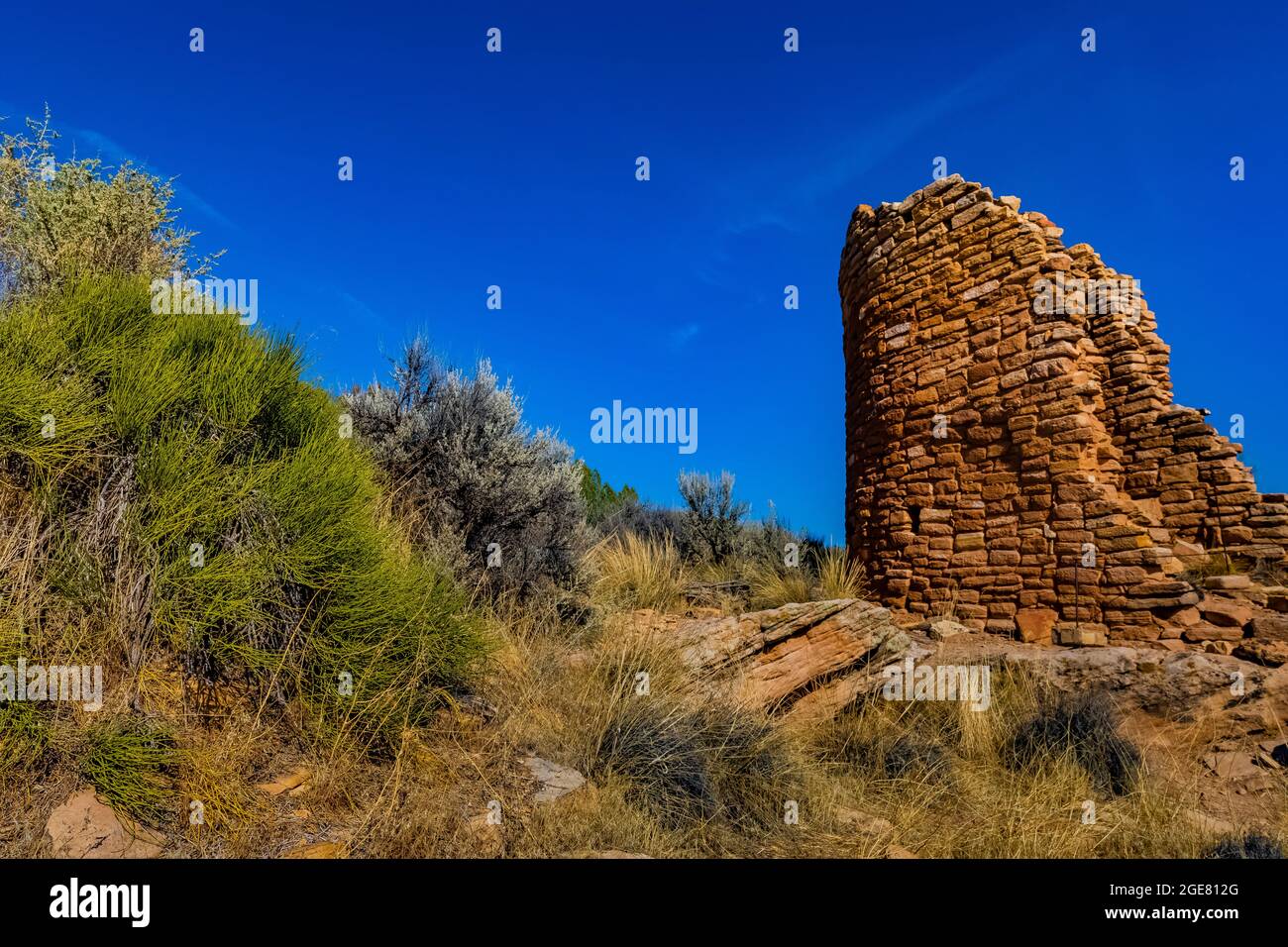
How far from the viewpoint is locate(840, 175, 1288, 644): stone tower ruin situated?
6680 mm

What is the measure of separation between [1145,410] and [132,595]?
8.64m

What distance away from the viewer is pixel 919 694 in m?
6.80

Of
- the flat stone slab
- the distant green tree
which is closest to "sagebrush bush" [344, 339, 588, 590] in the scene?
the flat stone slab

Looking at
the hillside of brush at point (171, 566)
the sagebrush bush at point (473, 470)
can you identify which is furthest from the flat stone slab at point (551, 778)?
the sagebrush bush at point (473, 470)

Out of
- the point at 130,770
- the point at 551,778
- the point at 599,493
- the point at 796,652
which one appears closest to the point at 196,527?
the point at 130,770

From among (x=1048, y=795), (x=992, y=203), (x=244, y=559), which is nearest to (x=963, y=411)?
(x=992, y=203)

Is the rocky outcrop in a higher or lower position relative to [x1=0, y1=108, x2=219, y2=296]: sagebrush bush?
lower

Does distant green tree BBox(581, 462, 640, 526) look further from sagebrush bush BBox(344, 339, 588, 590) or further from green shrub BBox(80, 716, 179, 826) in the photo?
green shrub BBox(80, 716, 179, 826)

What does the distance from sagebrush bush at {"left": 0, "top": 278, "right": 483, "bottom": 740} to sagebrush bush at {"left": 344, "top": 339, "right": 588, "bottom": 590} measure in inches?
106

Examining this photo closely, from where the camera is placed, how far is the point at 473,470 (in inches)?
309

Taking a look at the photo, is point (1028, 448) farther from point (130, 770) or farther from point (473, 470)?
point (130, 770)

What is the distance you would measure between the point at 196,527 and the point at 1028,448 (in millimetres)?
7292

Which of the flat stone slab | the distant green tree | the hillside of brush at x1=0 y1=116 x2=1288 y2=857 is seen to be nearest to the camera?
the hillside of brush at x1=0 y1=116 x2=1288 y2=857
